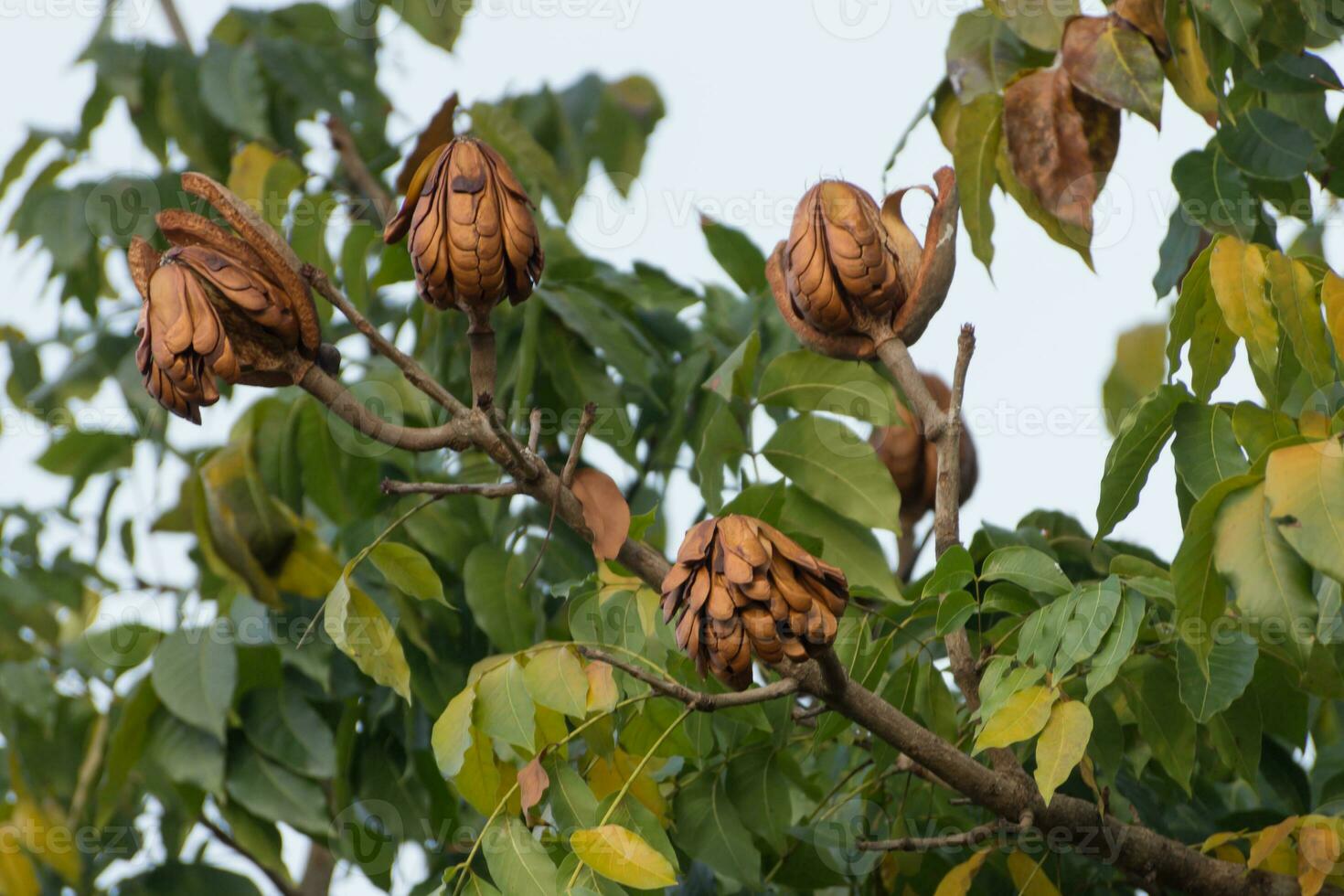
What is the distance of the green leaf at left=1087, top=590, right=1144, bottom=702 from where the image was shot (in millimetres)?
1192

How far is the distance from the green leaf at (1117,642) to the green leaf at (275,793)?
1.11 m

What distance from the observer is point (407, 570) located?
1.40 meters

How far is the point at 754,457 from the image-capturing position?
1.64 m

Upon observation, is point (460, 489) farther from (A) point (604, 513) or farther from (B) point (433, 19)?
(B) point (433, 19)

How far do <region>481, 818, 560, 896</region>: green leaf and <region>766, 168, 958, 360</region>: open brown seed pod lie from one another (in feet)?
1.73

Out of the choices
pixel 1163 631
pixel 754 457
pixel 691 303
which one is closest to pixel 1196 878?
pixel 1163 631

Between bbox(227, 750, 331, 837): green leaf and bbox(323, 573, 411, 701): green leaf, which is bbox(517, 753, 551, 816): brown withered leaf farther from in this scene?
bbox(227, 750, 331, 837): green leaf

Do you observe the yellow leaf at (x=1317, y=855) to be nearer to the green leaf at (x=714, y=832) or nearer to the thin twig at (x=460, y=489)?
the green leaf at (x=714, y=832)

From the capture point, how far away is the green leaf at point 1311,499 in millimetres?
1038

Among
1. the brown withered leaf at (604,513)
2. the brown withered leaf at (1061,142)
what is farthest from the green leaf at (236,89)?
the brown withered leaf at (604,513)

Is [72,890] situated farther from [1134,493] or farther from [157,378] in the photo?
[1134,493]

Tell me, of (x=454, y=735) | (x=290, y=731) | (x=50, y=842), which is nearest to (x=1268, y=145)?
(x=454, y=735)

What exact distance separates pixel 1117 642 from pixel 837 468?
0.43m

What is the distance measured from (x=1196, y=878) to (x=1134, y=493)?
1.26 ft
